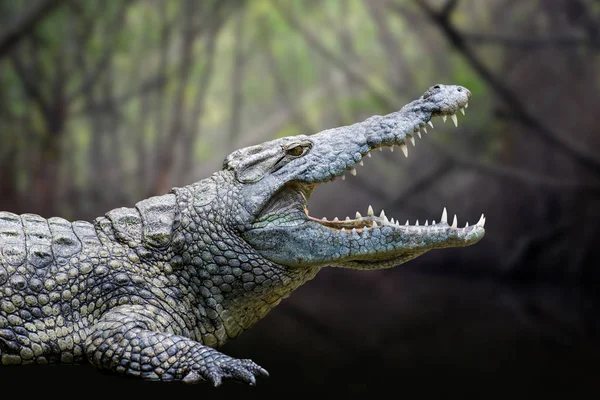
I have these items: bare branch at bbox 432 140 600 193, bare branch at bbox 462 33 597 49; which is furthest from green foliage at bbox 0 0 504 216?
bare branch at bbox 432 140 600 193

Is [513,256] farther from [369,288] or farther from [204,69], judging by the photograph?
[204,69]

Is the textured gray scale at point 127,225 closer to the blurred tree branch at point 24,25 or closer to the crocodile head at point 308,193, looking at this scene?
the crocodile head at point 308,193

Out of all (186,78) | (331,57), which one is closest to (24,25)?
(186,78)

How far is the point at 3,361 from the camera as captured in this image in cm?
281

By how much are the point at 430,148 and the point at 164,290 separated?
7.03 meters

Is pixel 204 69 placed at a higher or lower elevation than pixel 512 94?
higher

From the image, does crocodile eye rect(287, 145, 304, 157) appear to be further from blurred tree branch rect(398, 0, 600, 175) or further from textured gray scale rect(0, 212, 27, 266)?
blurred tree branch rect(398, 0, 600, 175)

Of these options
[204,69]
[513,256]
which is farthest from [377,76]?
[513,256]

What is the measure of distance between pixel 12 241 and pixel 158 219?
690 mm

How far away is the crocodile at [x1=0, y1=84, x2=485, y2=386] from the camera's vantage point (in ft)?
9.25

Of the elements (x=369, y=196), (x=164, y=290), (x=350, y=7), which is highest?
(x=350, y=7)

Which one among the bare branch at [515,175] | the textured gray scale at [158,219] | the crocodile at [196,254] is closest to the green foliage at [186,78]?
the bare branch at [515,175]

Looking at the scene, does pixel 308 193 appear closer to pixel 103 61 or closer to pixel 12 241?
pixel 12 241

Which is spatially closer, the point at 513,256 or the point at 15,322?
the point at 15,322
